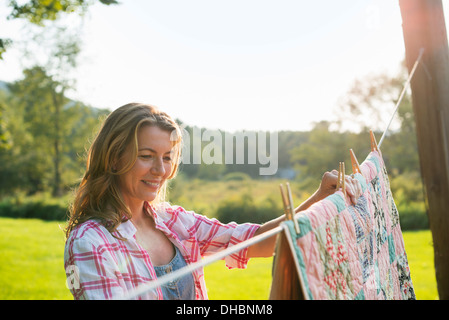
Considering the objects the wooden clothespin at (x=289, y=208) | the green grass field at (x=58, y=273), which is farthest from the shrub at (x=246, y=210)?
the wooden clothespin at (x=289, y=208)

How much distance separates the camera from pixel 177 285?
146 cm

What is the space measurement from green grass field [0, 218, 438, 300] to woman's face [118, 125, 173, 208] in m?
3.45

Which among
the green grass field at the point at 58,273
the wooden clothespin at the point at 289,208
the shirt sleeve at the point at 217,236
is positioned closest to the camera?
the wooden clothespin at the point at 289,208

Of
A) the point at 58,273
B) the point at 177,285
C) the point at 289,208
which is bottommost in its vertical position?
the point at 58,273

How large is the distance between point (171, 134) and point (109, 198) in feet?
1.02

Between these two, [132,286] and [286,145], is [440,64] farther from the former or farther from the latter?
[286,145]

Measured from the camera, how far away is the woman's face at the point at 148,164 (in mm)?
1433

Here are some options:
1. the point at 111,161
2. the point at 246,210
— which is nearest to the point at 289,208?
the point at 111,161

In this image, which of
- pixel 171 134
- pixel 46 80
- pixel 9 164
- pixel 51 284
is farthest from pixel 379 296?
pixel 9 164

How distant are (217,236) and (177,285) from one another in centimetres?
31

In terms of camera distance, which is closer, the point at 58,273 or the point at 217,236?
the point at 217,236

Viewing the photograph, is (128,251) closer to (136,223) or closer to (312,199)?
(136,223)

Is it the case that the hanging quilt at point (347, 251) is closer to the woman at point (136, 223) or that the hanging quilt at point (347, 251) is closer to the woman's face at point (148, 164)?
the woman at point (136, 223)

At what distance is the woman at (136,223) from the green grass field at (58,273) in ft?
11.0
